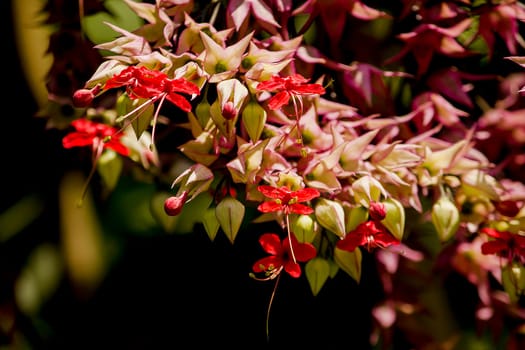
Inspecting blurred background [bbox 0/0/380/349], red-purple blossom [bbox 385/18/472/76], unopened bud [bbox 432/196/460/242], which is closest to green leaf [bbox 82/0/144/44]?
blurred background [bbox 0/0/380/349]

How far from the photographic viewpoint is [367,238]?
748mm

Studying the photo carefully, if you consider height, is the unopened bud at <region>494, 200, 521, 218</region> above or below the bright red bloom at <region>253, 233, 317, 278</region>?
below

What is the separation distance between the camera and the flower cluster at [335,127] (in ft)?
2.39

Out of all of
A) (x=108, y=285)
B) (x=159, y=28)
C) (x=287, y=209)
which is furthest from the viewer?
(x=108, y=285)

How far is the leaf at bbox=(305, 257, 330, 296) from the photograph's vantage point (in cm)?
82

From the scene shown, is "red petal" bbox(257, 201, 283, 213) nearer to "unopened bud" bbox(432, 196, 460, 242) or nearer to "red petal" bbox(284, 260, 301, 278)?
"red petal" bbox(284, 260, 301, 278)

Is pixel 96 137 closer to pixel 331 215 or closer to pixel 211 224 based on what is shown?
pixel 211 224

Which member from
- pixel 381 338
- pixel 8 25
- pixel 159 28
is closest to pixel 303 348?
pixel 381 338

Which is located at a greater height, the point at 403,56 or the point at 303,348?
the point at 403,56

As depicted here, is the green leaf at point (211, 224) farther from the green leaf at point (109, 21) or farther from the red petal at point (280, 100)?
the green leaf at point (109, 21)

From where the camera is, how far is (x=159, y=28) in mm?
826

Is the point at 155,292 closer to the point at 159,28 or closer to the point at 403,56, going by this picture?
the point at 159,28

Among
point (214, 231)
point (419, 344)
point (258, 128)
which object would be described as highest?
point (258, 128)

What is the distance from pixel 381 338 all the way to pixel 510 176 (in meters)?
0.33
